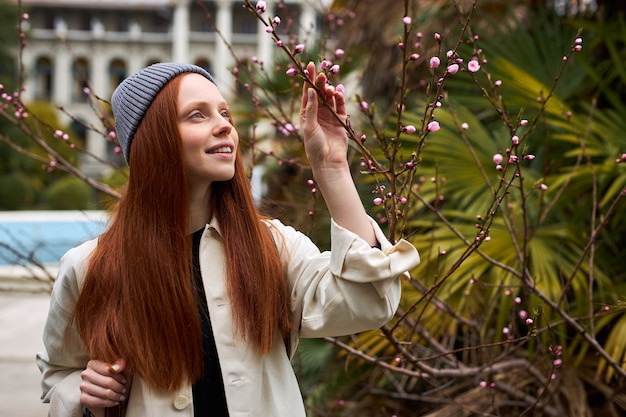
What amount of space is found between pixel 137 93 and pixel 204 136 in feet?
0.52

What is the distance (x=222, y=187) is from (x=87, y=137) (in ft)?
118

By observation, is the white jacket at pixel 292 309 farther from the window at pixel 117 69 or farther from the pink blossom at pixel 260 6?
the window at pixel 117 69

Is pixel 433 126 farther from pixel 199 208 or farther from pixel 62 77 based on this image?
pixel 62 77

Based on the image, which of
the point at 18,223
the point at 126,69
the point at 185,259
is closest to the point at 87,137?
the point at 126,69

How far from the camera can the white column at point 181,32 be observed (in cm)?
3566

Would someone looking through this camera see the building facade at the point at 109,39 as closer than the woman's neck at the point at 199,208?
No

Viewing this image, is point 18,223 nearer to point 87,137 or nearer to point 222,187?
point 222,187

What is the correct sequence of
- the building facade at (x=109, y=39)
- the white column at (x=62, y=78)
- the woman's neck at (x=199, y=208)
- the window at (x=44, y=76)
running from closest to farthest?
1. the woman's neck at (x=199, y=208)
2. the building facade at (x=109, y=39)
3. the white column at (x=62, y=78)
4. the window at (x=44, y=76)

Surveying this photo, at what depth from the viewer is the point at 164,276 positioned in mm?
1273

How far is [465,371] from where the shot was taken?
2.02 metres

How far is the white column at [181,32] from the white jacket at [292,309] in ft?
117

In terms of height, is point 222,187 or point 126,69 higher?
point 126,69

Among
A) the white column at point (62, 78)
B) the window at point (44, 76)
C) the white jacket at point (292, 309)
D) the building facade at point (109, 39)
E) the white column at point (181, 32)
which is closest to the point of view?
the white jacket at point (292, 309)

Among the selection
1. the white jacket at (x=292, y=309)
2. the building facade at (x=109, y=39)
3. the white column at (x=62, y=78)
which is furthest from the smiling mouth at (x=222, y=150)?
the white column at (x=62, y=78)
